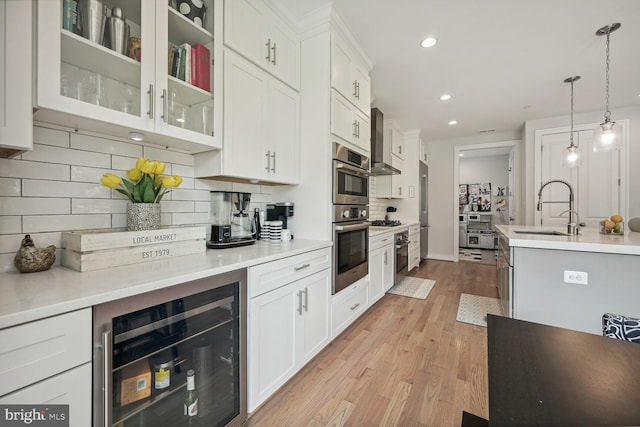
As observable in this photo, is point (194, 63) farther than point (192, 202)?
No

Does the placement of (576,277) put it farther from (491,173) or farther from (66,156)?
(491,173)

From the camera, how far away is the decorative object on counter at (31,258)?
983 mm

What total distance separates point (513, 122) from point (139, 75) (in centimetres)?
555

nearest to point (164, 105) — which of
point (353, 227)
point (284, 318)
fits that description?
point (284, 318)

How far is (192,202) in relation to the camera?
1683 millimetres

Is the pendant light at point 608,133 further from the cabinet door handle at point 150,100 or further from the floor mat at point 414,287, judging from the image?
the cabinet door handle at point 150,100

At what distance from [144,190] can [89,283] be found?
0.56 metres

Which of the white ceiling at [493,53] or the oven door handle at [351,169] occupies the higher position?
the white ceiling at [493,53]

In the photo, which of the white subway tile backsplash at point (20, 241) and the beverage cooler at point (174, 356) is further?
the white subway tile backsplash at point (20, 241)

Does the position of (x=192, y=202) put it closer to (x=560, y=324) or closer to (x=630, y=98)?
(x=560, y=324)

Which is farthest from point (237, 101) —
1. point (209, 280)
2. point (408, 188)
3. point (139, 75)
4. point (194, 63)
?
point (408, 188)

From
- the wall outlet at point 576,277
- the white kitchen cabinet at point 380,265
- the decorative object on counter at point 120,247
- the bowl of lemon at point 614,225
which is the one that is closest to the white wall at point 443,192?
the white kitchen cabinet at point 380,265

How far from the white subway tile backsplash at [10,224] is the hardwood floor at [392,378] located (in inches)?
56.0

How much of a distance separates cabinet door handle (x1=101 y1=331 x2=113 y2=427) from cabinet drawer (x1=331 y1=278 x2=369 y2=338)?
1.44 metres
